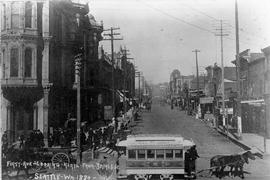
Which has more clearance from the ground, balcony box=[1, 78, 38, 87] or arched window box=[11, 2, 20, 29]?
arched window box=[11, 2, 20, 29]

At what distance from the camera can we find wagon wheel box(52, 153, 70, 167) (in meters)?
17.4

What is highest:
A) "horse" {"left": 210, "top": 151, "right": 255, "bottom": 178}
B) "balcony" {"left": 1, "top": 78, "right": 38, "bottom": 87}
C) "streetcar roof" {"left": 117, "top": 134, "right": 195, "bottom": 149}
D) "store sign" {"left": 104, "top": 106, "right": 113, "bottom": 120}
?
"balcony" {"left": 1, "top": 78, "right": 38, "bottom": 87}

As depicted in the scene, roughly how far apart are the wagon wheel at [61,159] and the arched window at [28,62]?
1043cm

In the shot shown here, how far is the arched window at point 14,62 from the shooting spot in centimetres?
2598

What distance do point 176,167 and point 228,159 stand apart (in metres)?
2.70

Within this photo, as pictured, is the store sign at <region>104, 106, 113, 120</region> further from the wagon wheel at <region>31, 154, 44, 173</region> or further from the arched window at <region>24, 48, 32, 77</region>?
the wagon wheel at <region>31, 154, 44, 173</region>

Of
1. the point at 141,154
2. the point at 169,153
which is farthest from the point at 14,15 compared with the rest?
the point at 169,153

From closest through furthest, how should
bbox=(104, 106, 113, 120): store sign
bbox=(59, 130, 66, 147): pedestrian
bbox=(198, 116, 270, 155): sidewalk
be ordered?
1. bbox=(59, 130, 66, 147): pedestrian
2. bbox=(198, 116, 270, 155): sidewalk
3. bbox=(104, 106, 113, 120): store sign

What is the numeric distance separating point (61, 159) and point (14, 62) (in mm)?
10862

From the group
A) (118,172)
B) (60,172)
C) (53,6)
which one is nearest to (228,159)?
(118,172)

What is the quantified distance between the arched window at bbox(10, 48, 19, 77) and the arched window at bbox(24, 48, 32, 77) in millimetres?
532
